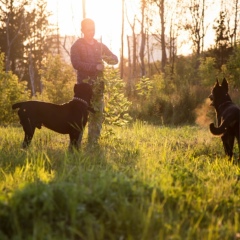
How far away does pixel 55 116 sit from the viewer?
6289mm

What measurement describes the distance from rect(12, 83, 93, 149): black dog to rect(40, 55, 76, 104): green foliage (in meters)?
13.6

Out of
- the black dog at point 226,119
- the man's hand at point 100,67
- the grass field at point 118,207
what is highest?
the man's hand at point 100,67

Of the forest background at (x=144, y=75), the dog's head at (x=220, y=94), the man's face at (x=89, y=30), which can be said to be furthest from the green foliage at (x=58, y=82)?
the dog's head at (x=220, y=94)

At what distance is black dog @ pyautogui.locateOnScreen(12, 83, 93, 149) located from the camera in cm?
629

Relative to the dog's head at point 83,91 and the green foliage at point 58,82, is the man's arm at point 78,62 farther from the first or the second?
the green foliage at point 58,82

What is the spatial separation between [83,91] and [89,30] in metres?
1.33

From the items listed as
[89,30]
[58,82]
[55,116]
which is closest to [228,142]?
[55,116]

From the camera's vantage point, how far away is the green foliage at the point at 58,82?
20.2m

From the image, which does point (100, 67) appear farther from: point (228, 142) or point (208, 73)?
point (208, 73)

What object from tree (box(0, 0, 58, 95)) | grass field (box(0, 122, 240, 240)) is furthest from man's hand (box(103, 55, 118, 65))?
tree (box(0, 0, 58, 95))

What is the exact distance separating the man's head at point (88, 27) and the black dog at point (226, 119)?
104 inches

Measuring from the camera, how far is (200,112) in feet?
50.1

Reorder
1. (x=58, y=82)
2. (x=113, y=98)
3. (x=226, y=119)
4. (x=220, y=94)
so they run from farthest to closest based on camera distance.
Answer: (x=58, y=82), (x=113, y=98), (x=220, y=94), (x=226, y=119)

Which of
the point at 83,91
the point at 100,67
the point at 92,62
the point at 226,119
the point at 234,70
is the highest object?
the point at 234,70
